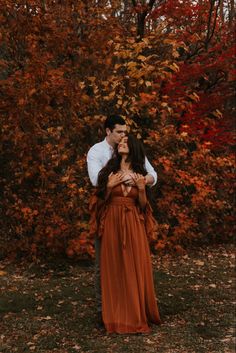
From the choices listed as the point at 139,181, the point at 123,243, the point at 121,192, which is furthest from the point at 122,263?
the point at 139,181

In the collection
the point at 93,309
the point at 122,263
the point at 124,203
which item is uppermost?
the point at 124,203

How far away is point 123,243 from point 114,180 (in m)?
0.60

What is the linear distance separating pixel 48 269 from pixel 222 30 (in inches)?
262

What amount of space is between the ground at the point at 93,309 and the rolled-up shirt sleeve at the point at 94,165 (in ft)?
4.89

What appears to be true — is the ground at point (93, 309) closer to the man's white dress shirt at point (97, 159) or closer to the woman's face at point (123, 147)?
the man's white dress shirt at point (97, 159)

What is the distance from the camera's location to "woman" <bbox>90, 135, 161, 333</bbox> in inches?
193

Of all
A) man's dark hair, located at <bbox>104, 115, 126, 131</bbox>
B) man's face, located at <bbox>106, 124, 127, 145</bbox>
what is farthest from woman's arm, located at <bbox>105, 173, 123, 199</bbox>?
man's dark hair, located at <bbox>104, 115, 126, 131</bbox>

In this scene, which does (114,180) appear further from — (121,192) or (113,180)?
(121,192)

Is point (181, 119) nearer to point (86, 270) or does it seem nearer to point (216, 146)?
point (216, 146)

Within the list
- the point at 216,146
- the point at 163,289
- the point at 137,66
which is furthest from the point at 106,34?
the point at 163,289

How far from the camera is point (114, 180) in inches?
190

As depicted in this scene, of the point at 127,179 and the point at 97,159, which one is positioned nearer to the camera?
the point at 127,179

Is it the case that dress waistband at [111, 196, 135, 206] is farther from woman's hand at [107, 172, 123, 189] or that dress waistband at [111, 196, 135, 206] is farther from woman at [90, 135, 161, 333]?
woman's hand at [107, 172, 123, 189]

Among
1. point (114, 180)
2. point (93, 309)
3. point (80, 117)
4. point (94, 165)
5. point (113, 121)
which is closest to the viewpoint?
point (114, 180)
